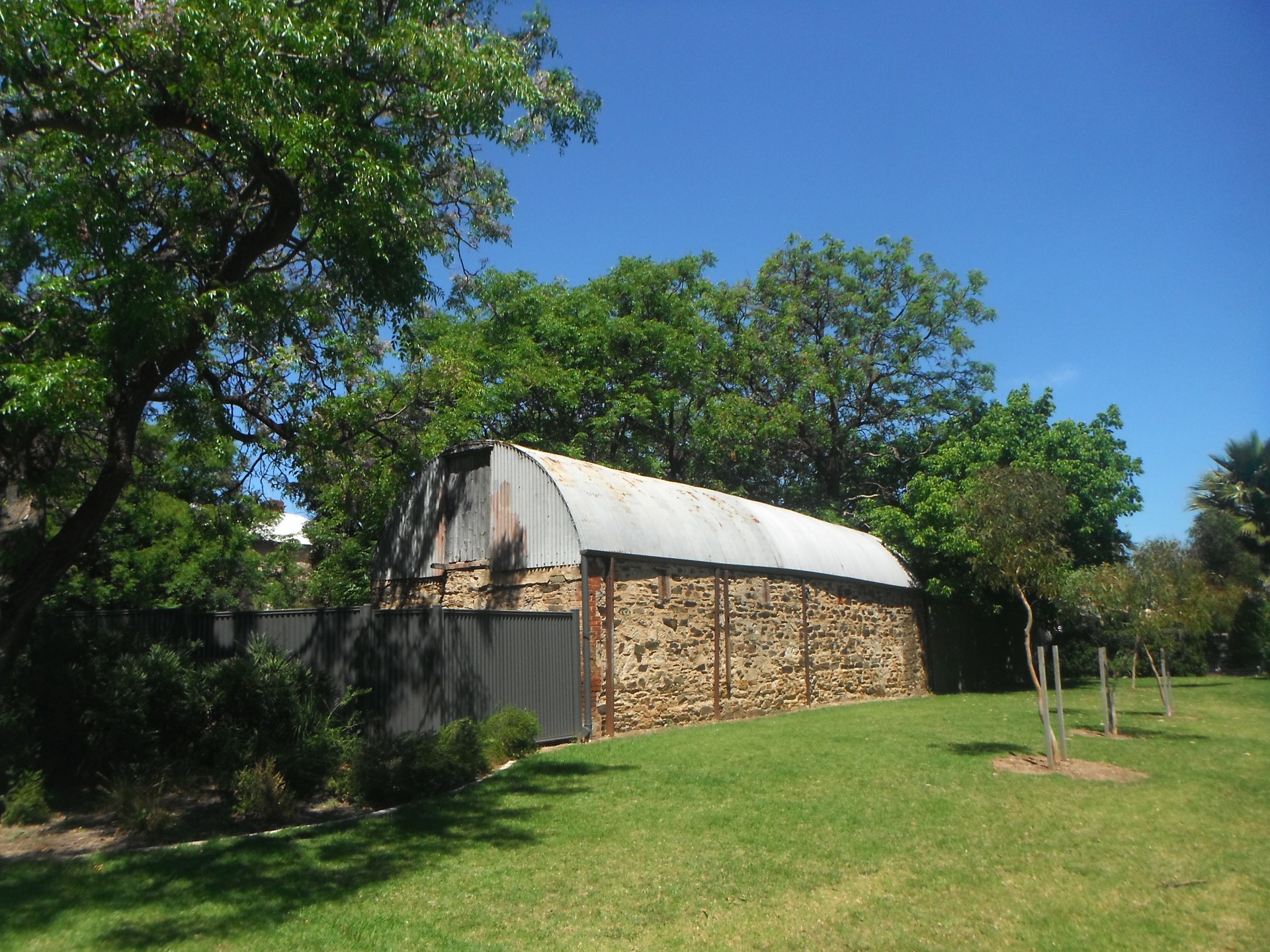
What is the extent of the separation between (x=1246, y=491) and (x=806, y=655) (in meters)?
23.2

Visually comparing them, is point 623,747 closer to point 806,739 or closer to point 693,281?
point 806,739

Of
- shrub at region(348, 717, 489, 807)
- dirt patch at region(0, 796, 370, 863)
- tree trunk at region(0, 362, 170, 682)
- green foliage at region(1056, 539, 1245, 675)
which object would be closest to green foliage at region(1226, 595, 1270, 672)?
green foliage at region(1056, 539, 1245, 675)

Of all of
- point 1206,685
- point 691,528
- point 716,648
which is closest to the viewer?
point 716,648

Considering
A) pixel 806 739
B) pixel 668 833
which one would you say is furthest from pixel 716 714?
pixel 668 833

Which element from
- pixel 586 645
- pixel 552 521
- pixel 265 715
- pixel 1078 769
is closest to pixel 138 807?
pixel 265 715

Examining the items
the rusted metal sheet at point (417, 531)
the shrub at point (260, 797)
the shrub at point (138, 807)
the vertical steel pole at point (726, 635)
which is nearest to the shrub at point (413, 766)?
the shrub at point (260, 797)

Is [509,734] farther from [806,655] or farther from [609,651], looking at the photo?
[806,655]

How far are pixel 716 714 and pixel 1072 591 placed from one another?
7.06 meters

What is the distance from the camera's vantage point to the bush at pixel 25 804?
8.96m

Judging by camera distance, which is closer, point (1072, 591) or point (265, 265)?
point (265, 265)

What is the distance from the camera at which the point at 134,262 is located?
9.25 m

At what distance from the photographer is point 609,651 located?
16.1 metres

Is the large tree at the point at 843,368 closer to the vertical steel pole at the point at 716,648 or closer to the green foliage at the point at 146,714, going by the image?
the vertical steel pole at the point at 716,648

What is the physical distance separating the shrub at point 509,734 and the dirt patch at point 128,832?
10.00 ft
